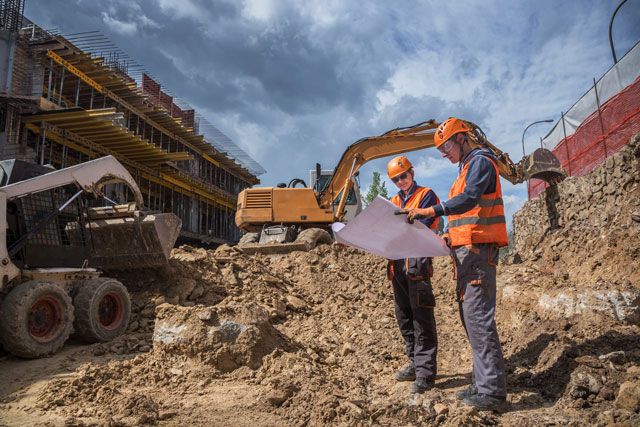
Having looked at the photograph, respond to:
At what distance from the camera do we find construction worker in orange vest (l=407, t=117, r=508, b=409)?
10.6 ft

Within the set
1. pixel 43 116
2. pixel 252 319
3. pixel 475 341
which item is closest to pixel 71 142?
pixel 43 116

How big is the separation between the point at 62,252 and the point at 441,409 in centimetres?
506

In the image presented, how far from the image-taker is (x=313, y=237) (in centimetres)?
1138

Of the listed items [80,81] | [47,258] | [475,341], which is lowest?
[475,341]

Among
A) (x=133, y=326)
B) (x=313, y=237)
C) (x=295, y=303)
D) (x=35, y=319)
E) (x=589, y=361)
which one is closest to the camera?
Answer: (x=589, y=361)

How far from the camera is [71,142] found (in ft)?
56.9

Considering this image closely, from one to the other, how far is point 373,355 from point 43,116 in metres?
14.8

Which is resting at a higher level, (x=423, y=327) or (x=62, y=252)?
(x=62, y=252)

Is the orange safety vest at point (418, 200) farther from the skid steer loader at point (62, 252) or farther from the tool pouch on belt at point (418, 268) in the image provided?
the skid steer loader at point (62, 252)

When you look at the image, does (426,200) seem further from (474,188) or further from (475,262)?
(475,262)

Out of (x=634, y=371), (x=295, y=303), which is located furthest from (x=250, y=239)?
(x=634, y=371)

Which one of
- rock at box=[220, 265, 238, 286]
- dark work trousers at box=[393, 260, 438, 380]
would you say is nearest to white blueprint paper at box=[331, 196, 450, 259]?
dark work trousers at box=[393, 260, 438, 380]

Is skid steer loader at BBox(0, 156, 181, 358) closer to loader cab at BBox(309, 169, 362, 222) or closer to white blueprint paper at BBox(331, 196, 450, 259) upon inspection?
white blueprint paper at BBox(331, 196, 450, 259)

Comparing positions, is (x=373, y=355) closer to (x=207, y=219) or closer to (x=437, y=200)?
(x=437, y=200)
